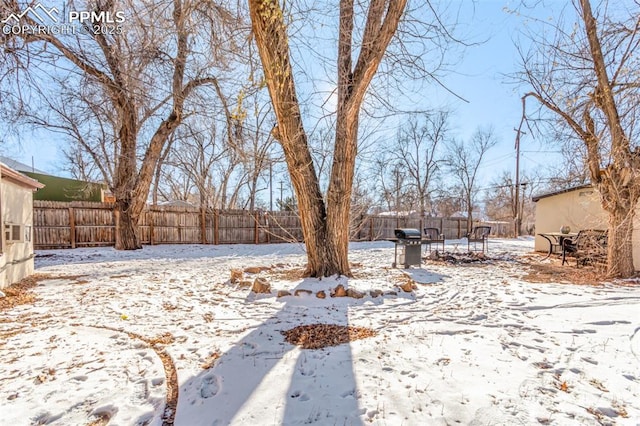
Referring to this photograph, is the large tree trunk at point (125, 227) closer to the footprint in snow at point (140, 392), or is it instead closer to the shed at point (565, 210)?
the footprint in snow at point (140, 392)

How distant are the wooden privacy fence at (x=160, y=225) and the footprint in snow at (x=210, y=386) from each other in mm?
5876

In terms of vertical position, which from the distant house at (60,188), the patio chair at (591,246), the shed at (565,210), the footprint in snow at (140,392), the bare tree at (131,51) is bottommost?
the footprint in snow at (140,392)

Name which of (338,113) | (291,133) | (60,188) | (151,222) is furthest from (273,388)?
(60,188)

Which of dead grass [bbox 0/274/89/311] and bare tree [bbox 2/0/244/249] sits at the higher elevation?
bare tree [bbox 2/0/244/249]

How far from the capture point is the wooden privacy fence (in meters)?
10.2

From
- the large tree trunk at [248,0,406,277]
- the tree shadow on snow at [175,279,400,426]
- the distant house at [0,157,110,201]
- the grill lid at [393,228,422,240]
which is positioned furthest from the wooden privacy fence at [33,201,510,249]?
the tree shadow on snow at [175,279,400,426]

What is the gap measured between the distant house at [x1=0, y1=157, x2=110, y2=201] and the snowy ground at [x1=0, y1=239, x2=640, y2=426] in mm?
12347

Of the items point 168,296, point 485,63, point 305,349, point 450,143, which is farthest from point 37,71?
point 450,143

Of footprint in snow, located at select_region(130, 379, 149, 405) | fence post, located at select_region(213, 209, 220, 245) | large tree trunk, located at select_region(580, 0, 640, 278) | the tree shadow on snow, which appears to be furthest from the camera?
fence post, located at select_region(213, 209, 220, 245)

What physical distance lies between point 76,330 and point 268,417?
2.44m

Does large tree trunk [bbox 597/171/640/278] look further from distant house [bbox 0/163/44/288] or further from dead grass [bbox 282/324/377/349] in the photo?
distant house [bbox 0/163/44/288]

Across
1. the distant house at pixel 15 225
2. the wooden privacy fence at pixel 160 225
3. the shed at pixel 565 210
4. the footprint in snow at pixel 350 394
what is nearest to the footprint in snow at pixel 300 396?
the footprint in snow at pixel 350 394

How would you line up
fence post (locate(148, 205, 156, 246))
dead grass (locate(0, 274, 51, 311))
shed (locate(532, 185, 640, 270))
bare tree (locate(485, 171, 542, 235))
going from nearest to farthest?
dead grass (locate(0, 274, 51, 311)) < shed (locate(532, 185, 640, 270)) < fence post (locate(148, 205, 156, 246)) < bare tree (locate(485, 171, 542, 235))

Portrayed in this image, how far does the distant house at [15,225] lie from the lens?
14.5 ft
